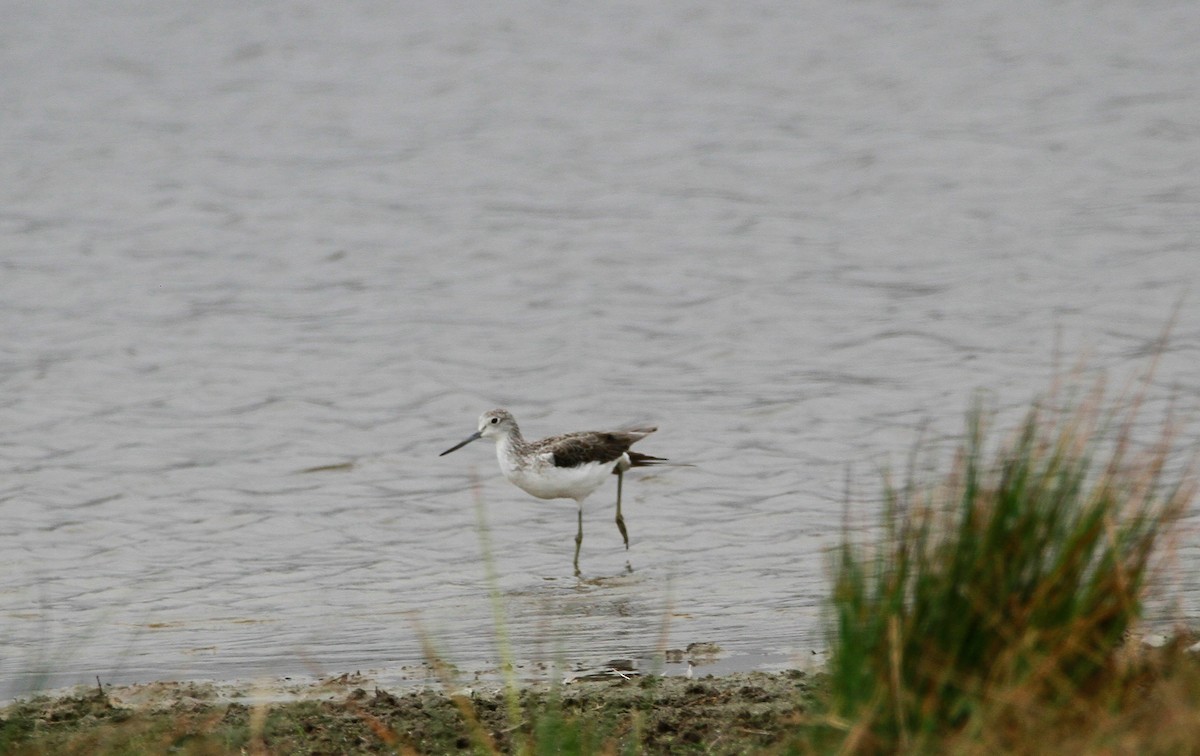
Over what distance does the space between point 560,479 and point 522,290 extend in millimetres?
5470

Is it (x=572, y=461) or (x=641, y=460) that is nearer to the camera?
(x=572, y=461)

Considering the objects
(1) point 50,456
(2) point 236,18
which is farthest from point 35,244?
(2) point 236,18

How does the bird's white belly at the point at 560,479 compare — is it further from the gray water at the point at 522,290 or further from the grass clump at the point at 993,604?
the grass clump at the point at 993,604

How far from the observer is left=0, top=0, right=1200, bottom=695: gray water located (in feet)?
31.1

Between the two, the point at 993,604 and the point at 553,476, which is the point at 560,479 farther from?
the point at 993,604

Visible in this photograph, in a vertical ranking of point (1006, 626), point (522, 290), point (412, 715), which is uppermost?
point (1006, 626)

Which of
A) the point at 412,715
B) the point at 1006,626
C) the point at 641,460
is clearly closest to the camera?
the point at 1006,626

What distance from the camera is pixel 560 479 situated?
10516mm

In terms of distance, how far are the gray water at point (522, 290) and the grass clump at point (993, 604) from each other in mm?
293

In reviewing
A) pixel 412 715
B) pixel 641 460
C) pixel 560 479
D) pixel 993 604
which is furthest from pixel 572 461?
pixel 993 604

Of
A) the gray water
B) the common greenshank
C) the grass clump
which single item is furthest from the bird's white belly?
the grass clump

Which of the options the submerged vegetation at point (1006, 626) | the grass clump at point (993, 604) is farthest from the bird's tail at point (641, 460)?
the grass clump at point (993, 604)

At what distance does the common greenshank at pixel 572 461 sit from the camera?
1052cm

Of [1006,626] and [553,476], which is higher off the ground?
[1006,626]
